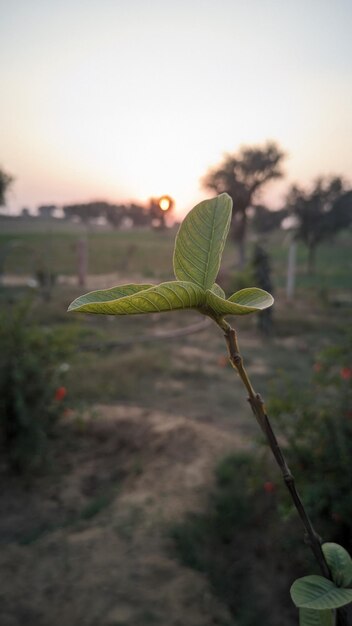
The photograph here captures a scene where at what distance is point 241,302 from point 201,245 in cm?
8

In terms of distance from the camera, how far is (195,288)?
1.68 feet

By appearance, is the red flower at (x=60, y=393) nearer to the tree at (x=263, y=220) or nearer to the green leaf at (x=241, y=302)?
the green leaf at (x=241, y=302)

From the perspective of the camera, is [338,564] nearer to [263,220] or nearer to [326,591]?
[326,591]

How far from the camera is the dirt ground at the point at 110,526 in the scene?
208 centimetres

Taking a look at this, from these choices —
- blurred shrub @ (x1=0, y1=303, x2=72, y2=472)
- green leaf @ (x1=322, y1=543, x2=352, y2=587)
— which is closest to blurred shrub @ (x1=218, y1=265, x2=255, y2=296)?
blurred shrub @ (x1=0, y1=303, x2=72, y2=472)

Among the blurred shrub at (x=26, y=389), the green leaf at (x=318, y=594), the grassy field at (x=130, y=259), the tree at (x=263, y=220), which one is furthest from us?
the tree at (x=263, y=220)

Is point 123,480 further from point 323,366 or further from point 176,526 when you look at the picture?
point 323,366

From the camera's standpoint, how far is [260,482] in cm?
282

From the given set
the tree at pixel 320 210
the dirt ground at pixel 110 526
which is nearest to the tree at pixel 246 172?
the tree at pixel 320 210

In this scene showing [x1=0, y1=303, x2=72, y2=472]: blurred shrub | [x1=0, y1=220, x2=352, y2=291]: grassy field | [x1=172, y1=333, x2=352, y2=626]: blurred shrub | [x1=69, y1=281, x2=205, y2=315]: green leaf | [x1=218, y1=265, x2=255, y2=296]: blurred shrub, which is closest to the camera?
[x1=69, y1=281, x2=205, y2=315]: green leaf

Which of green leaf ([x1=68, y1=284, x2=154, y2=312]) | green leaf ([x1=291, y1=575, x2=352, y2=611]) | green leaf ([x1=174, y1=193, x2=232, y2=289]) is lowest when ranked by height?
green leaf ([x1=291, y1=575, x2=352, y2=611])

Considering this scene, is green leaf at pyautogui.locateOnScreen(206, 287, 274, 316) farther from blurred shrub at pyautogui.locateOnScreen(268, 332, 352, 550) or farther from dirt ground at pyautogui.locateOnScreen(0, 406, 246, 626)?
blurred shrub at pyautogui.locateOnScreen(268, 332, 352, 550)

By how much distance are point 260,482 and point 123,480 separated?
1.04m

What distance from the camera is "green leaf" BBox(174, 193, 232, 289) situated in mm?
539
